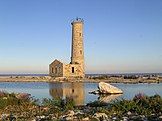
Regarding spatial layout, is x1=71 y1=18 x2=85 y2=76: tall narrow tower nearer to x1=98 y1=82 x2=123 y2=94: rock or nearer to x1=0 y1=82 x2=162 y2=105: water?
x1=0 y1=82 x2=162 y2=105: water

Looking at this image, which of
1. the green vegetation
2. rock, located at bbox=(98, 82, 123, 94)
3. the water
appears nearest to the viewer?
the green vegetation

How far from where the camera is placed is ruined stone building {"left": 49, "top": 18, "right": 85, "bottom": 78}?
214 feet

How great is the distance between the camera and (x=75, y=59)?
217ft

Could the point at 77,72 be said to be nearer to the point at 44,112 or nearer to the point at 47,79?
the point at 47,79

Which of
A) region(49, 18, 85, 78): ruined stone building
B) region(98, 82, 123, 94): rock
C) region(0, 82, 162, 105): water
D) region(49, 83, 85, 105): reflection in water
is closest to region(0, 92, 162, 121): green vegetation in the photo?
region(49, 83, 85, 105): reflection in water

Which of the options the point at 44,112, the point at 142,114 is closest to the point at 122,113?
the point at 142,114

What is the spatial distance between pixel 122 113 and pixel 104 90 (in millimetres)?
20273

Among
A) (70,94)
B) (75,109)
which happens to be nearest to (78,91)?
(70,94)

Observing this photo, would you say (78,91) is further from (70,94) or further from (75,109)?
(75,109)

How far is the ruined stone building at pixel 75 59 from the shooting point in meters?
65.2

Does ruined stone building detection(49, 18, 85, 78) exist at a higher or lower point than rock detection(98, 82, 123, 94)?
higher

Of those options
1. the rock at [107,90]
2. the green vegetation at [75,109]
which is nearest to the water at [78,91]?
the rock at [107,90]

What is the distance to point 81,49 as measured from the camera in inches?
2591

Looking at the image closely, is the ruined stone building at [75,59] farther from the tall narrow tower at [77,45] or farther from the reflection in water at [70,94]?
the reflection in water at [70,94]
